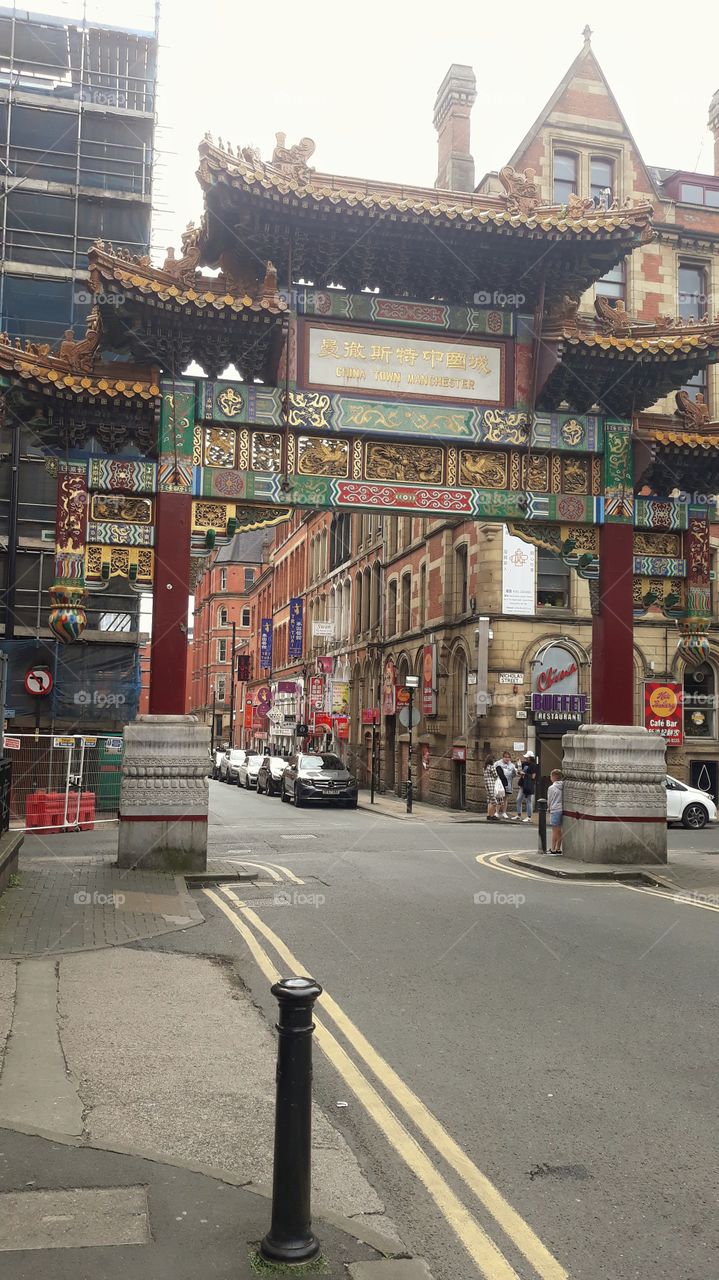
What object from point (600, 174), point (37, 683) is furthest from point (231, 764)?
point (600, 174)

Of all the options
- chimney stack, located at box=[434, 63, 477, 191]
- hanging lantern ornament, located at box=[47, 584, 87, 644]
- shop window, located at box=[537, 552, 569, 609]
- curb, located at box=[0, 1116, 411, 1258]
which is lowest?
curb, located at box=[0, 1116, 411, 1258]

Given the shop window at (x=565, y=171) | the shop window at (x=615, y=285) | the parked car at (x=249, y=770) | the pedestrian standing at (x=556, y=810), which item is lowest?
the parked car at (x=249, y=770)

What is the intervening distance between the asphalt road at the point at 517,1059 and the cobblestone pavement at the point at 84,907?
0.53m

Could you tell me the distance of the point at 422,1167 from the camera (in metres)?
4.58

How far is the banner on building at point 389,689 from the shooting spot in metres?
39.5

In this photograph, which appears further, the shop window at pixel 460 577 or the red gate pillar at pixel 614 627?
the shop window at pixel 460 577

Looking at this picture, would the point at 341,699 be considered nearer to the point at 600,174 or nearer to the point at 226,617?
the point at 600,174

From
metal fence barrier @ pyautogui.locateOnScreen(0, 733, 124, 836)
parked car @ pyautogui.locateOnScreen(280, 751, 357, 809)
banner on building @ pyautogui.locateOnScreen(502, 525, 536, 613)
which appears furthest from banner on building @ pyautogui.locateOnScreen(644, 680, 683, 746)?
metal fence barrier @ pyautogui.locateOnScreen(0, 733, 124, 836)

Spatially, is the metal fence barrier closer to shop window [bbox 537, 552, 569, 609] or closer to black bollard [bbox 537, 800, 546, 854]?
black bollard [bbox 537, 800, 546, 854]

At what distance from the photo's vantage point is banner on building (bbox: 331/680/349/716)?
50106 millimetres

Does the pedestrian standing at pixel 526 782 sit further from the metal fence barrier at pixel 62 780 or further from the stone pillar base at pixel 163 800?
the stone pillar base at pixel 163 800

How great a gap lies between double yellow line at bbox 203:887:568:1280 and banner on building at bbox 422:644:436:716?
2782 centimetres

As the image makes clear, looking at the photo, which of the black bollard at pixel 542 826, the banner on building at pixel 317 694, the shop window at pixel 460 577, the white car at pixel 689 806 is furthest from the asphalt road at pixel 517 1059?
the banner on building at pixel 317 694

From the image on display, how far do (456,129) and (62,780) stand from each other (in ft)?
94.4
